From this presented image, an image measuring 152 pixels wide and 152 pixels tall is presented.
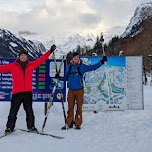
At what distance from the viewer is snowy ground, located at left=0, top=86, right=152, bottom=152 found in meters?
6.62

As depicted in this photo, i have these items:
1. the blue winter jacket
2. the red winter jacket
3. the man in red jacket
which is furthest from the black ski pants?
the blue winter jacket

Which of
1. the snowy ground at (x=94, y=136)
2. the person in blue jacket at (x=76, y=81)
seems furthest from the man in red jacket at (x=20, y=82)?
the person in blue jacket at (x=76, y=81)

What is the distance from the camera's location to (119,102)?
10625mm

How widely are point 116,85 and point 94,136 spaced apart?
3.21m

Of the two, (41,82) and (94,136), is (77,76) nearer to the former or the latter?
(94,136)

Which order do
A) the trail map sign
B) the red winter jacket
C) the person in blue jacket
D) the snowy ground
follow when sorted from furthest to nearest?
the trail map sign < the person in blue jacket < the red winter jacket < the snowy ground

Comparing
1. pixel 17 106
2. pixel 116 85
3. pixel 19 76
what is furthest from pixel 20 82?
pixel 116 85

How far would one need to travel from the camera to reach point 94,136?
7.68m

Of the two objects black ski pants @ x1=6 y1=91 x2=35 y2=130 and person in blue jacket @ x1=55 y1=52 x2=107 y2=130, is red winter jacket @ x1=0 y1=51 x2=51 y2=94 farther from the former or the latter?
person in blue jacket @ x1=55 y1=52 x2=107 y2=130

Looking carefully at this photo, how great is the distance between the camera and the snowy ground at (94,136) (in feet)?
21.7

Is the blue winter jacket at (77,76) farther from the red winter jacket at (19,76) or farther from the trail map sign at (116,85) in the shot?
the trail map sign at (116,85)

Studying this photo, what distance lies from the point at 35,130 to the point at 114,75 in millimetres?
3520

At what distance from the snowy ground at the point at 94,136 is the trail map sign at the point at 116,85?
0.32 m

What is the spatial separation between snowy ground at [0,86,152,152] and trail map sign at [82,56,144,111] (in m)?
0.32
